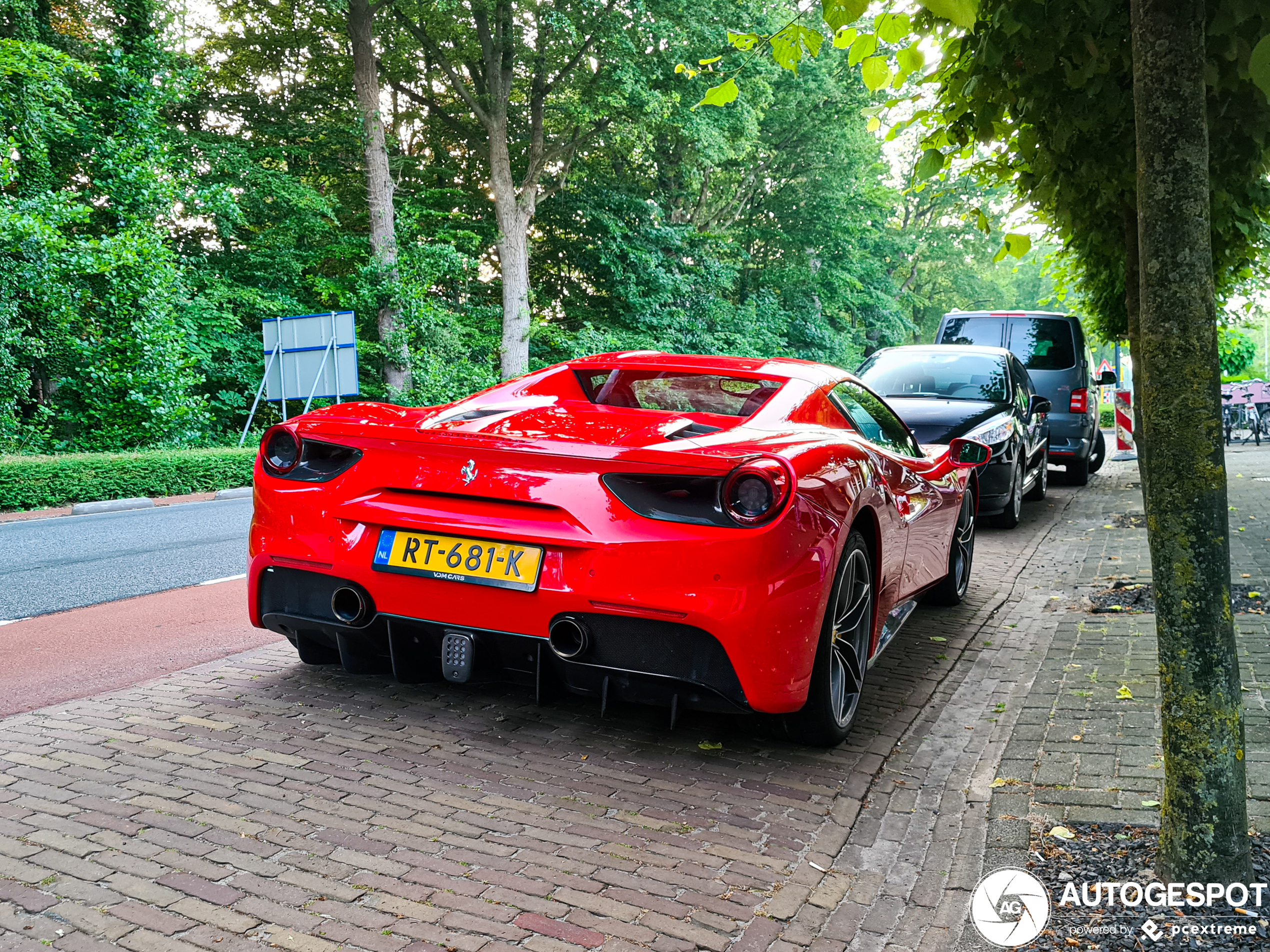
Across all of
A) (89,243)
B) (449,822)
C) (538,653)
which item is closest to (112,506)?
(89,243)

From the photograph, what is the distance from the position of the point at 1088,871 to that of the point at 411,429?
8.80ft

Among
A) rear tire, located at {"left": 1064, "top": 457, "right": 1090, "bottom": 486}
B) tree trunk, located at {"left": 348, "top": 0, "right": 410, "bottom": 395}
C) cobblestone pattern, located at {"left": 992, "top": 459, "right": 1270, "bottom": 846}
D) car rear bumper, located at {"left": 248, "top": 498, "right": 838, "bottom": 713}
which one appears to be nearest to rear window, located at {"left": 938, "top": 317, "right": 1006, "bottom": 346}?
rear tire, located at {"left": 1064, "top": 457, "right": 1090, "bottom": 486}

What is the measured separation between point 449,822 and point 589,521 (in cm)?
106

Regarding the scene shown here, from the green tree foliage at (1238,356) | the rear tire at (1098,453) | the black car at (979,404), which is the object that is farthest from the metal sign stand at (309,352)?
the green tree foliage at (1238,356)

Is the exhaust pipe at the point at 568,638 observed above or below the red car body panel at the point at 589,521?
below

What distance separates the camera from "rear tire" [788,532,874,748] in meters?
3.70

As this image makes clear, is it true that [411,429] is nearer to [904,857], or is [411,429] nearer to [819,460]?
[819,460]

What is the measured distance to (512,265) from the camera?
2619 centimetres

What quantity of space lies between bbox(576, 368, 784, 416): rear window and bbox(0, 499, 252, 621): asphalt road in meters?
4.35

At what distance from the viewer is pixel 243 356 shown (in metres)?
23.2

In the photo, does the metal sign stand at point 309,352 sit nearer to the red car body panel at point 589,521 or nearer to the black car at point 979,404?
the black car at point 979,404

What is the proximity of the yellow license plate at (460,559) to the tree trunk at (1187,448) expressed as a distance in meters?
1.93

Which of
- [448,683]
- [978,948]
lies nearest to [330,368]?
[448,683]

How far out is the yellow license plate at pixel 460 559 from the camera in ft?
11.4
